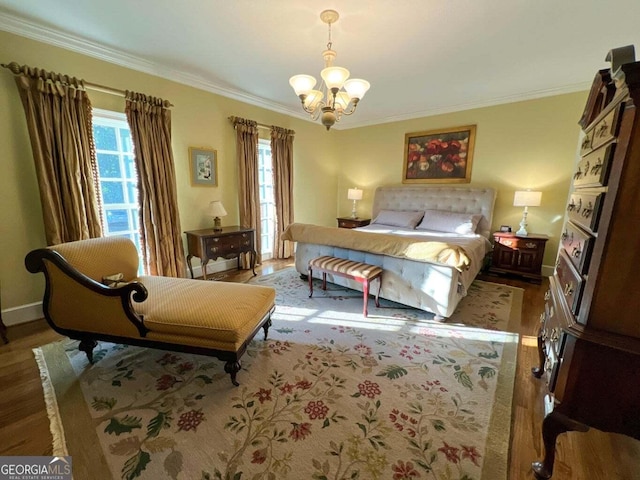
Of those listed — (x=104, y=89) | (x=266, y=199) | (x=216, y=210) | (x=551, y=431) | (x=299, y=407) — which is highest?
(x=104, y=89)

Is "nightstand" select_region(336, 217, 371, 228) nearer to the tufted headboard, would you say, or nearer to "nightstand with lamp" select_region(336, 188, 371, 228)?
"nightstand with lamp" select_region(336, 188, 371, 228)

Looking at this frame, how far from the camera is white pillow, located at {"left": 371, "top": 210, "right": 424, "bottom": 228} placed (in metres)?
4.50

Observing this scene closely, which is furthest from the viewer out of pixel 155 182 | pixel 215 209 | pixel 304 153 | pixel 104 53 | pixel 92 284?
pixel 304 153

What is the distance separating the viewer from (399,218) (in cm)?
464

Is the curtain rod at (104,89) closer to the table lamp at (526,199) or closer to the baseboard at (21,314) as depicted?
the baseboard at (21,314)

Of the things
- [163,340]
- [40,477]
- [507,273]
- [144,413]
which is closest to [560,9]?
[507,273]

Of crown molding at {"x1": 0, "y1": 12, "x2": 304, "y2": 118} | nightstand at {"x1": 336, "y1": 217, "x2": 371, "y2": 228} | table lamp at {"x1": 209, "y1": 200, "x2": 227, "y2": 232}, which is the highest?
crown molding at {"x1": 0, "y1": 12, "x2": 304, "y2": 118}

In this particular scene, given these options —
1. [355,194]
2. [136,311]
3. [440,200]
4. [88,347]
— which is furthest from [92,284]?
[440,200]

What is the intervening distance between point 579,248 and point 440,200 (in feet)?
11.8

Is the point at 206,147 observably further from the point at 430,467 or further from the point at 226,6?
the point at 430,467

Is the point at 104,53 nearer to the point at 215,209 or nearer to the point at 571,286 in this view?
the point at 215,209

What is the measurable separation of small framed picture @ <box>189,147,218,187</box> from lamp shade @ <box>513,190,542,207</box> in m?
4.37

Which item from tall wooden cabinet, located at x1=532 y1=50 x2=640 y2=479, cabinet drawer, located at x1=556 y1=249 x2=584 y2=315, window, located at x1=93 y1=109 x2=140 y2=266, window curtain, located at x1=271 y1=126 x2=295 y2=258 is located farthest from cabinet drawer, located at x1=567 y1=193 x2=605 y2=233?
window, located at x1=93 y1=109 x2=140 y2=266

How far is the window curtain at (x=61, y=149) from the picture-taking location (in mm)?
2326
